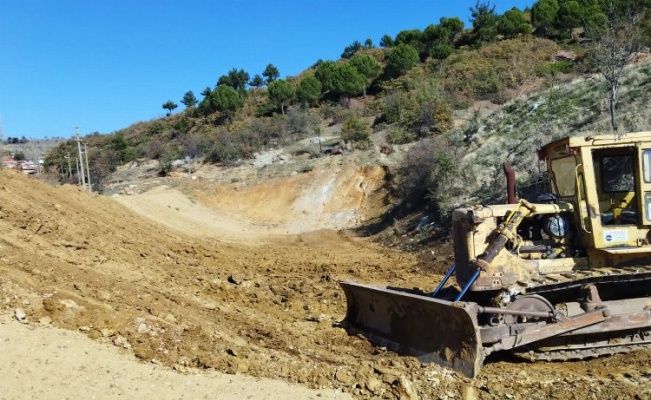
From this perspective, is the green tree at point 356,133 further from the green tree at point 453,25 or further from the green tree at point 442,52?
the green tree at point 453,25

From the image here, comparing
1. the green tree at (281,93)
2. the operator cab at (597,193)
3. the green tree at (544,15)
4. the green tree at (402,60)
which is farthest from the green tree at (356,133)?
the green tree at (544,15)

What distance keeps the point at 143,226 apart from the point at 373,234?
867cm

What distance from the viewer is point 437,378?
20.5ft

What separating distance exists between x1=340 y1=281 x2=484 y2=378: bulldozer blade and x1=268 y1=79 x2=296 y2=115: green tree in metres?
49.4

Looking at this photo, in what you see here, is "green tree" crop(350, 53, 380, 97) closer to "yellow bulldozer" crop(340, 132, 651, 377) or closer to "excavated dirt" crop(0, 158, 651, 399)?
"excavated dirt" crop(0, 158, 651, 399)

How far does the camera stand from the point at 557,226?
7.23 meters

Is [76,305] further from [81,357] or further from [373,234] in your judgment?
[373,234]

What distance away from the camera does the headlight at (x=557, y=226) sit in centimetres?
723

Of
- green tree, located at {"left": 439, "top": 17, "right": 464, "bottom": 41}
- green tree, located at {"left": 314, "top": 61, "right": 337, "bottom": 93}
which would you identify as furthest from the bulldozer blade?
green tree, located at {"left": 439, "top": 17, "right": 464, "bottom": 41}

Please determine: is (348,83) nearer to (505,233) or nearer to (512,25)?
(512,25)

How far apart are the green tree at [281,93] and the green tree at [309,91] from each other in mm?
809

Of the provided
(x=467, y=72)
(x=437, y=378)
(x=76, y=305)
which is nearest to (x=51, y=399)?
(x=76, y=305)

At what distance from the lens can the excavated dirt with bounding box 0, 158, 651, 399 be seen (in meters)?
6.21

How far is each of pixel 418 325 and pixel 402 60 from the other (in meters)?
51.9
